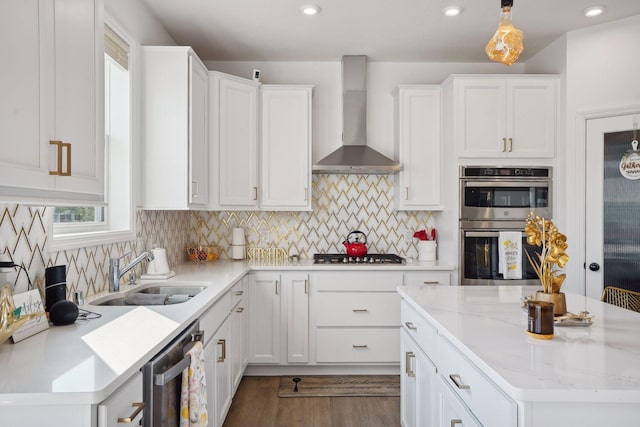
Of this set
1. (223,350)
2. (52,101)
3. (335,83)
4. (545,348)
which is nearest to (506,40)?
(545,348)

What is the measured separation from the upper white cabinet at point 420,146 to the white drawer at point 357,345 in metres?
1.11

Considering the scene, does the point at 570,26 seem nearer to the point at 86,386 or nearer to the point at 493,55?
the point at 493,55

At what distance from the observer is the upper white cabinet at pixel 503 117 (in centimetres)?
355

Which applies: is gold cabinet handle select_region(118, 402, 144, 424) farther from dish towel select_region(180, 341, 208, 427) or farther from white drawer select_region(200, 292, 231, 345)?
white drawer select_region(200, 292, 231, 345)

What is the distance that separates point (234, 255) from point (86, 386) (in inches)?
111

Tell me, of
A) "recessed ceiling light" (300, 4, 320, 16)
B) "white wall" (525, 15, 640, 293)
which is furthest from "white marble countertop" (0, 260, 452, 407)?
"white wall" (525, 15, 640, 293)

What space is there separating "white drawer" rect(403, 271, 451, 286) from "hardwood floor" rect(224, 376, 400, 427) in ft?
2.98

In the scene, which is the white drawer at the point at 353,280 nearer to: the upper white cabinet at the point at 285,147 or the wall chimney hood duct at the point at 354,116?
the upper white cabinet at the point at 285,147

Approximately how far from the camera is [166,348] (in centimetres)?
160

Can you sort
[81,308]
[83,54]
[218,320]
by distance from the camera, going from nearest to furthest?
[83,54], [81,308], [218,320]

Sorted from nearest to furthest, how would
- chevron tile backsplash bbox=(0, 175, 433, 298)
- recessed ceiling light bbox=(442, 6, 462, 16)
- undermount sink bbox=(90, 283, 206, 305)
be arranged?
undermount sink bbox=(90, 283, 206, 305)
recessed ceiling light bbox=(442, 6, 462, 16)
chevron tile backsplash bbox=(0, 175, 433, 298)

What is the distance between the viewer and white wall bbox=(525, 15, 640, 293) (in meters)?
3.22

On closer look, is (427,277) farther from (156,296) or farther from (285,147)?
(156,296)

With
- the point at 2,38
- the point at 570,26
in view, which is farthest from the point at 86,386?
the point at 570,26
